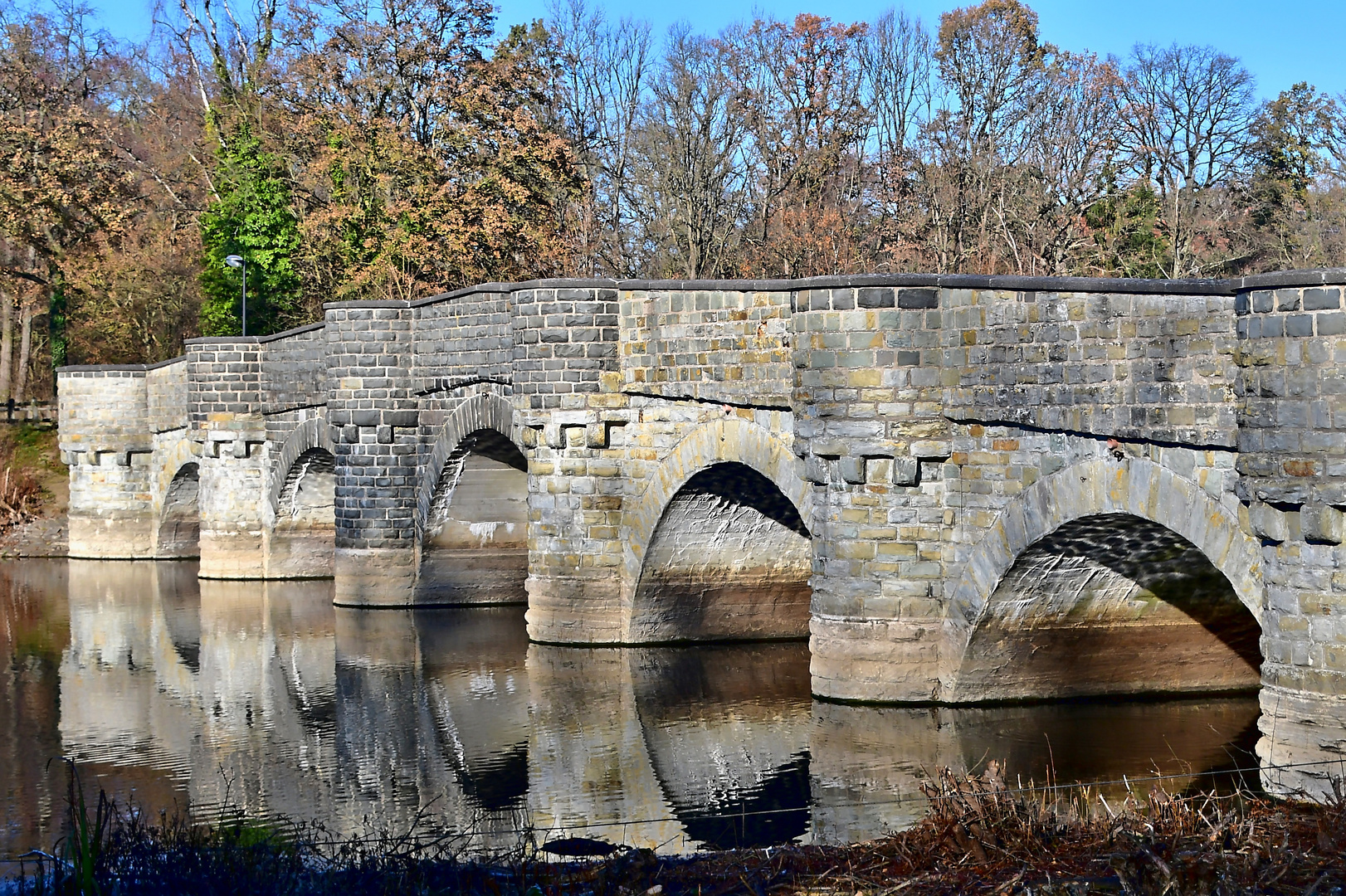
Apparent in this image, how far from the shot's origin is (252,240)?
37188mm

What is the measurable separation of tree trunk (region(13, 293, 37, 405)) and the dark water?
2468 cm

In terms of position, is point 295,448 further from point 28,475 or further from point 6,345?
A: point 6,345

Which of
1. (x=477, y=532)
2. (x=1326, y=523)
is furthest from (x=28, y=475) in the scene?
(x=1326, y=523)

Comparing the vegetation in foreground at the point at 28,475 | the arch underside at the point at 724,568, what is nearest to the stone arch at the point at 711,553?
the arch underside at the point at 724,568

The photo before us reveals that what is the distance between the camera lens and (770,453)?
15.3m

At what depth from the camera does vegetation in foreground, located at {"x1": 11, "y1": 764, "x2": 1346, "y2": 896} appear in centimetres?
638

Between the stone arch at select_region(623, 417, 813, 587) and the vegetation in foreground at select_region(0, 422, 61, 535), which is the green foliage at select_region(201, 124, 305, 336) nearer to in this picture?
the vegetation in foreground at select_region(0, 422, 61, 535)

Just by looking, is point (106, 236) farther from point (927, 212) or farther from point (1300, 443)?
point (1300, 443)

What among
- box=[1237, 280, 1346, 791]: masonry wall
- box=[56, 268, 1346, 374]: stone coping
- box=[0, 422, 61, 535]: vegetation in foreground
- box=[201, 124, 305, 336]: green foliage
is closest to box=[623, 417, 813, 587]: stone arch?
box=[56, 268, 1346, 374]: stone coping

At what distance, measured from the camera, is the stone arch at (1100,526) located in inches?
392

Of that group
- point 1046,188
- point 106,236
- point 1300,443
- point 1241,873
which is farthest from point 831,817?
point 106,236

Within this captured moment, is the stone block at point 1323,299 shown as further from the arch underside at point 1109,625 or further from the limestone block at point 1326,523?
the arch underside at point 1109,625

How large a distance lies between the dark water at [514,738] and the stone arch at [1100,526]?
1.02 meters

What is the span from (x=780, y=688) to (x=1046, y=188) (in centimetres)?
2015
